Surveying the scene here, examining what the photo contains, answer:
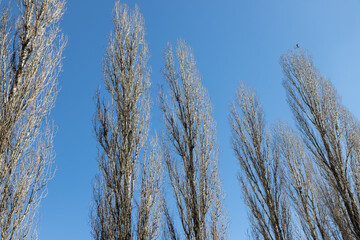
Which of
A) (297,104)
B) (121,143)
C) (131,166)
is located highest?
(297,104)

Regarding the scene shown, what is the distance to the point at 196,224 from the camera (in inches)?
256

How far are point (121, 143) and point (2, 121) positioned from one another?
2519mm

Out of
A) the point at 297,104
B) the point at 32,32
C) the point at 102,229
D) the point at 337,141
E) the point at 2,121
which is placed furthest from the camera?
the point at 297,104

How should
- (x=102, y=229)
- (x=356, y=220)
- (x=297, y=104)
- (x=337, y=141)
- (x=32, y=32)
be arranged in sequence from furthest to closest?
1. (x=297, y=104)
2. (x=337, y=141)
3. (x=356, y=220)
4. (x=102, y=229)
5. (x=32, y=32)

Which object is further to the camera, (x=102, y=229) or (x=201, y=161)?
(x=201, y=161)

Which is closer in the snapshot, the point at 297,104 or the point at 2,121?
the point at 2,121

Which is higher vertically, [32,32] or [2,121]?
[32,32]

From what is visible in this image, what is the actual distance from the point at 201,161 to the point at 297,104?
4128 millimetres

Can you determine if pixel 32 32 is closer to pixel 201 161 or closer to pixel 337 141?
pixel 201 161

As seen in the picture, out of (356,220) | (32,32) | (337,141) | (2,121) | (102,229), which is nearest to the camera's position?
(2,121)

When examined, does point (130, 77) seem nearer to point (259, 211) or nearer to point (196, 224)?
point (196, 224)

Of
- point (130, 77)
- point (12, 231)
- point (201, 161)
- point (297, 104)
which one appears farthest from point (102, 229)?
point (297, 104)

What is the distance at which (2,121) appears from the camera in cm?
494

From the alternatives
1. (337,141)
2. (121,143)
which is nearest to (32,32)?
(121,143)
